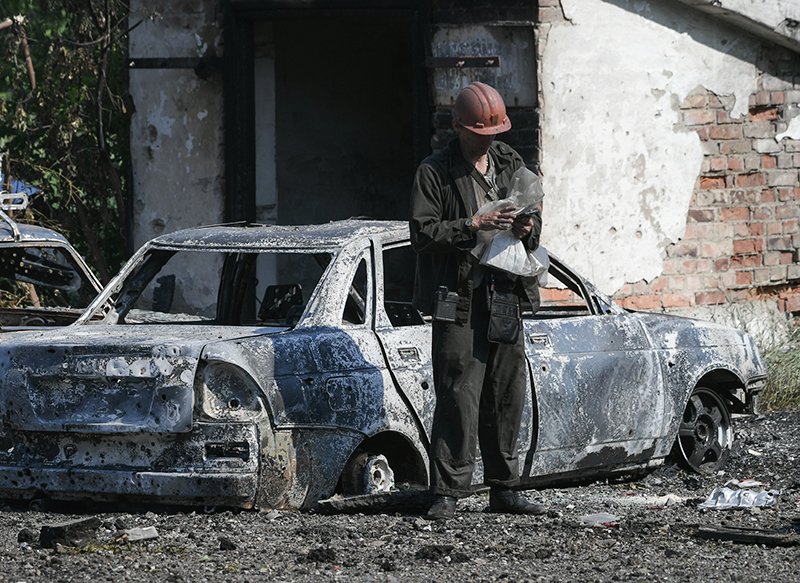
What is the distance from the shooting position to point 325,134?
1612cm

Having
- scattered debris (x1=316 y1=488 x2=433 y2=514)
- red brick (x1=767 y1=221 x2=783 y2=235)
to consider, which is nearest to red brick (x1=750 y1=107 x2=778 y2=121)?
red brick (x1=767 y1=221 x2=783 y2=235)

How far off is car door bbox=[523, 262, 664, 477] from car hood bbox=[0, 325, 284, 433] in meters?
1.47

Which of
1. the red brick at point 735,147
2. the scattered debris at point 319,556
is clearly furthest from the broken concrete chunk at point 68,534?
the red brick at point 735,147

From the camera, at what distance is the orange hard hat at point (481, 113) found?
283 inches

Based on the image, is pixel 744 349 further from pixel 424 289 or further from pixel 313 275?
pixel 313 275

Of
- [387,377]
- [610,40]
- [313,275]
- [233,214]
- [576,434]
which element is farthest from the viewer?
[313,275]

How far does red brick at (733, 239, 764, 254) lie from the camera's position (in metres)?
12.2

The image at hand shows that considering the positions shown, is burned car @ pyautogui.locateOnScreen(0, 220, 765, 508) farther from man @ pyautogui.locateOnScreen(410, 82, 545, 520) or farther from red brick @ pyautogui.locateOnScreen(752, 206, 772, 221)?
red brick @ pyautogui.locateOnScreen(752, 206, 772, 221)

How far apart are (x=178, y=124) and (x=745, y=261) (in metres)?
4.48

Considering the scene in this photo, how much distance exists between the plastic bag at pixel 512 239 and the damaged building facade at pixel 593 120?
428 centimetres

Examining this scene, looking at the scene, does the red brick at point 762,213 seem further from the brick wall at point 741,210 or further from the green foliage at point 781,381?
the green foliage at point 781,381

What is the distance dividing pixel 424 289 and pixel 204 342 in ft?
3.33

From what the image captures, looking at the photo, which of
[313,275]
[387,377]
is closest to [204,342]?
[387,377]

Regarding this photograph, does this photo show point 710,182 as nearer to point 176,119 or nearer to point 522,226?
point 176,119
